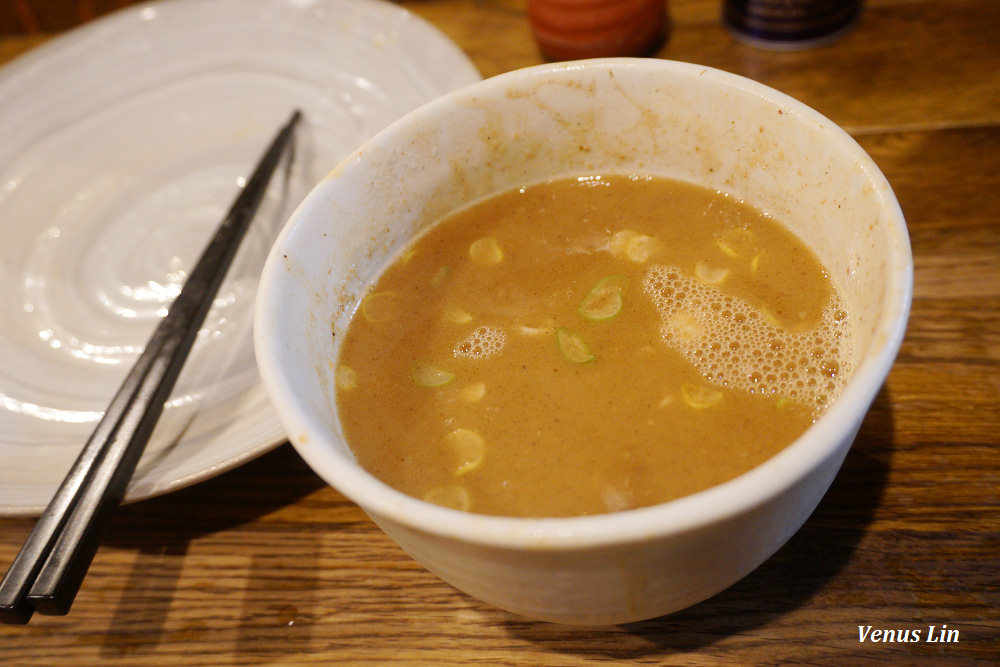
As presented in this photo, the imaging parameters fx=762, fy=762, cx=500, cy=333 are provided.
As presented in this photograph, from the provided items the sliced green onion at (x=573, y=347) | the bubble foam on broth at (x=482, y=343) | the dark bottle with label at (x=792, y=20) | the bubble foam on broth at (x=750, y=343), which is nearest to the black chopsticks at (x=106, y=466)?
the bubble foam on broth at (x=482, y=343)

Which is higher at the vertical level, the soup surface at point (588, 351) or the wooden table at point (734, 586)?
the soup surface at point (588, 351)

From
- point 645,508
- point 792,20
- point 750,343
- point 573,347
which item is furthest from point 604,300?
point 792,20

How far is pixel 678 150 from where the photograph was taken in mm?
1065

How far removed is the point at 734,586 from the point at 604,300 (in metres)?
0.38

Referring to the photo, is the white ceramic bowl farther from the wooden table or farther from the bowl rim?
the wooden table

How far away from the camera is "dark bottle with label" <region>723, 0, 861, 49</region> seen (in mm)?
1568

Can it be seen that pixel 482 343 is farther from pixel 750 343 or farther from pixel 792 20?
pixel 792 20

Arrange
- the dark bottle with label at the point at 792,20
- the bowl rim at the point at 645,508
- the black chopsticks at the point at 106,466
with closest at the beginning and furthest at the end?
the bowl rim at the point at 645,508, the black chopsticks at the point at 106,466, the dark bottle with label at the point at 792,20

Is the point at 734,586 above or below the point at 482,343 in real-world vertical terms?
below

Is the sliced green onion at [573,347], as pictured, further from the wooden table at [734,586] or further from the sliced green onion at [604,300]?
the wooden table at [734,586]

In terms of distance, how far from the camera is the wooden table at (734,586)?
866 millimetres

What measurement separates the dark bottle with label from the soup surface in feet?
2.40

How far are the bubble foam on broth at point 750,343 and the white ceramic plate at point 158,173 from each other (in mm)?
579

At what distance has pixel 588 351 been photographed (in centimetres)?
93
